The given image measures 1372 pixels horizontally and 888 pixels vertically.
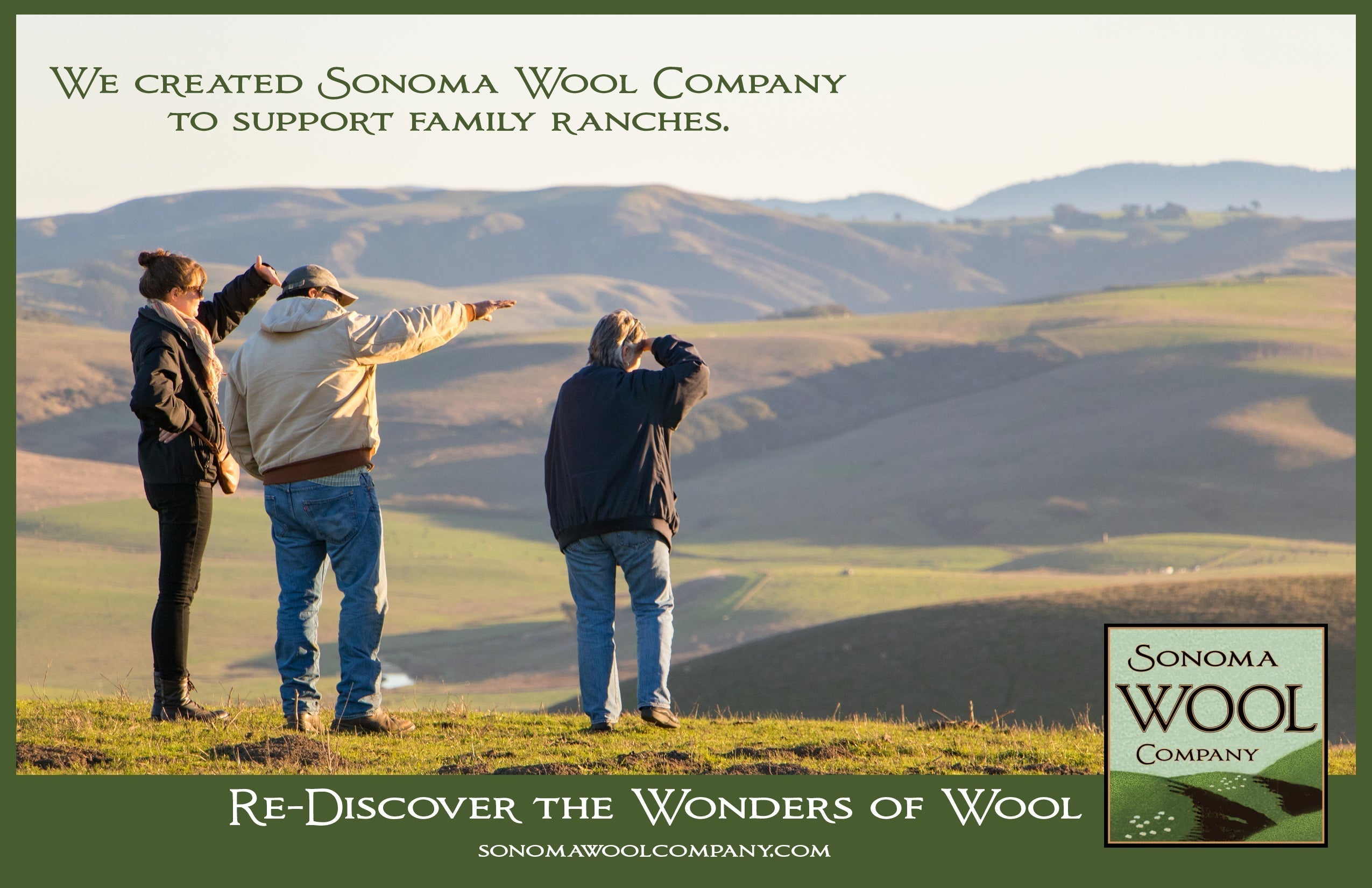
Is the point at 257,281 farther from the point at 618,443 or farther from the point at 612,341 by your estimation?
the point at 618,443

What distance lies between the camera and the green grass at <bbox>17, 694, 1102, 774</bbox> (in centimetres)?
660

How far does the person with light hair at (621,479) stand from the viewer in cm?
700

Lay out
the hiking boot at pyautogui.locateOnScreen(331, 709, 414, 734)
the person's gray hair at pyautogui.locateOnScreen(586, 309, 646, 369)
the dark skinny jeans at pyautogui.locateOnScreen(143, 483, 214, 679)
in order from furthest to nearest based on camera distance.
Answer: the hiking boot at pyautogui.locateOnScreen(331, 709, 414, 734) → the person's gray hair at pyautogui.locateOnScreen(586, 309, 646, 369) → the dark skinny jeans at pyautogui.locateOnScreen(143, 483, 214, 679)

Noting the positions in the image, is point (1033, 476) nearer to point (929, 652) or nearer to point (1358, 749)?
point (929, 652)

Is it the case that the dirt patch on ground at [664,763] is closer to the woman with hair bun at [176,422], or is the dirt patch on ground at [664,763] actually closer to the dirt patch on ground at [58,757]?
the woman with hair bun at [176,422]

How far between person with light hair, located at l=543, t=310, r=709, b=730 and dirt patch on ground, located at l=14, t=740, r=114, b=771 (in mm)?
2306

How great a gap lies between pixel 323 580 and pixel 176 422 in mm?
1085

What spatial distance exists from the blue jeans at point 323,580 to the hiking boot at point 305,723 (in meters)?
0.04

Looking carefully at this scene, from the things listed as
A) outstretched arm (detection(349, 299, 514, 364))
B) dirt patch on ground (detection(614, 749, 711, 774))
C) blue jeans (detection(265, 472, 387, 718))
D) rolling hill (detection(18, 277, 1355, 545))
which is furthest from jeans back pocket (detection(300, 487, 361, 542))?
rolling hill (detection(18, 277, 1355, 545))

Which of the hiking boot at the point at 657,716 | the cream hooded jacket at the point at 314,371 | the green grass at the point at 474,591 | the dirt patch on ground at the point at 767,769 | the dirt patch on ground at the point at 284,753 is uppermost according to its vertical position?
the cream hooded jacket at the point at 314,371

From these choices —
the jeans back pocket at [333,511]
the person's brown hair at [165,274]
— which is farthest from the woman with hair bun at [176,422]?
the jeans back pocket at [333,511]

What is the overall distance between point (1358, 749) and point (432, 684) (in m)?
27.6

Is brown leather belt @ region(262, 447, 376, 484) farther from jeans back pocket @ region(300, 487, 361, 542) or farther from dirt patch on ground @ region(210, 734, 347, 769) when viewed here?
dirt patch on ground @ region(210, 734, 347, 769)

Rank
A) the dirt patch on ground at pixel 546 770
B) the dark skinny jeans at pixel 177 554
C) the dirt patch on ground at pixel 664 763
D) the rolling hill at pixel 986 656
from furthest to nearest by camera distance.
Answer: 1. the rolling hill at pixel 986 656
2. the dark skinny jeans at pixel 177 554
3. the dirt patch on ground at pixel 664 763
4. the dirt patch on ground at pixel 546 770
